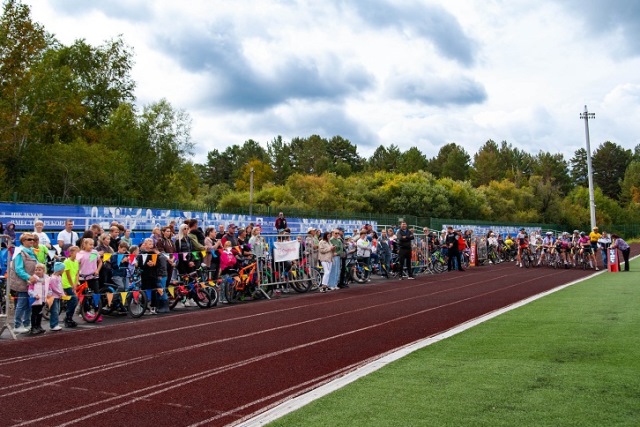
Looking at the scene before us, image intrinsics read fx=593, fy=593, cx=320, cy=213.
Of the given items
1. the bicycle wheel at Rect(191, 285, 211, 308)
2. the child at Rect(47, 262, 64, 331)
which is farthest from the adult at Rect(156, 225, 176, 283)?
the child at Rect(47, 262, 64, 331)

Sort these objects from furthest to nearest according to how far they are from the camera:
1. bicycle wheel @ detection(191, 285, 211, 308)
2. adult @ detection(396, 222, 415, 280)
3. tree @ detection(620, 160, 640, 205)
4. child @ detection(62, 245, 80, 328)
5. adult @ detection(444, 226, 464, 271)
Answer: tree @ detection(620, 160, 640, 205) → adult @ detection(444, 226, 464, 271) → adult @ detection(396, 222, 415, 280) → bicycle wheel @ detection(191, 285, 211, 308) → child @ detection(62, 245, 80, 328)

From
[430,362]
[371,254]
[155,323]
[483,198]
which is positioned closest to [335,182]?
[483,198]

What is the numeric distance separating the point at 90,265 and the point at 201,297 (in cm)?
308

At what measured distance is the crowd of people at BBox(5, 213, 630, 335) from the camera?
34.1 feet

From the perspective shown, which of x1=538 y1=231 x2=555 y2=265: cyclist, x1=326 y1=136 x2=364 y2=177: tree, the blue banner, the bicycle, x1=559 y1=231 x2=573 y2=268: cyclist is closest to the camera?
the bicycle

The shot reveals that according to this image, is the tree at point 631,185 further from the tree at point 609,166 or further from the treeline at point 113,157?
the treeline at point 113,157

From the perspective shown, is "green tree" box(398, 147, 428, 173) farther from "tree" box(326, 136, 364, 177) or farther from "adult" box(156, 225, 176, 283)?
"adult" box(156, 225, 176, 283)

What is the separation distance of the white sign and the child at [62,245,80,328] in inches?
253

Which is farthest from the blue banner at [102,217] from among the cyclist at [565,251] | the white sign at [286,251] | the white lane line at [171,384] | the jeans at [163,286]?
the cyclist at [565,251]

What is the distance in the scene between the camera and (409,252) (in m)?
22.7

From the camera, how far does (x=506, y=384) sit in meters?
6.16

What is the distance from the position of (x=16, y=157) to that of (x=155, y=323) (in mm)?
25071

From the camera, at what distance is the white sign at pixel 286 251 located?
17.0m

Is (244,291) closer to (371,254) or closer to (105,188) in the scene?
(371,254)
